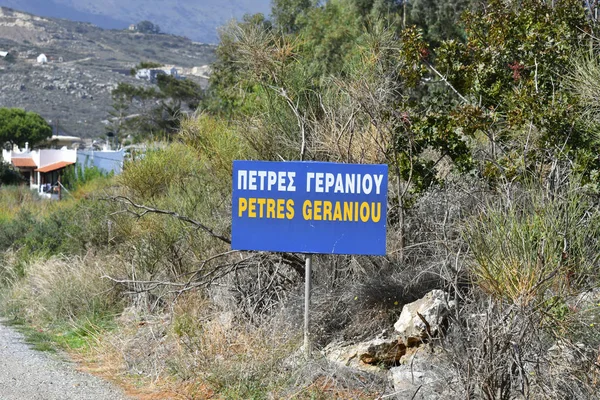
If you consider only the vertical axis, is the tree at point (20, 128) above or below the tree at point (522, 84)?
below

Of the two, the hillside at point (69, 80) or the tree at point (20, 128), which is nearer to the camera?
the tree at point (20, 128)

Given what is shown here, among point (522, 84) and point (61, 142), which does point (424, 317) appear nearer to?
point (522, 84)

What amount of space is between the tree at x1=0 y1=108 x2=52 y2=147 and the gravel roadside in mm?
81707

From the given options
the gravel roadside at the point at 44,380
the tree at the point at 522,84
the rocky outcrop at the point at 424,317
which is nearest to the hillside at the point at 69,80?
the tree at the point at 522,84

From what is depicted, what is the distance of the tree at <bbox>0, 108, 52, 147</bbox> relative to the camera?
87.8m

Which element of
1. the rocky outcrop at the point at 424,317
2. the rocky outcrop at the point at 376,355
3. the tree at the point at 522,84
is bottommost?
the rocky outcrop at the point at 376,355

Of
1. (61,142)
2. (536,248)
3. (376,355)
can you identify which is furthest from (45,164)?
(536,248)

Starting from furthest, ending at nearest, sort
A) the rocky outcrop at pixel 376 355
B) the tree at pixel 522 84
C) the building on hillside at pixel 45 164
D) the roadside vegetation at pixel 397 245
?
the building on hillside at pixel 45 164 < the tree at pixel 522 84 < the rocky outcrop at pixel 376 355 < the roadside vegetation at pixel 397 245

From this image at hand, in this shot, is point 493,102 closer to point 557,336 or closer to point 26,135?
point 557,336

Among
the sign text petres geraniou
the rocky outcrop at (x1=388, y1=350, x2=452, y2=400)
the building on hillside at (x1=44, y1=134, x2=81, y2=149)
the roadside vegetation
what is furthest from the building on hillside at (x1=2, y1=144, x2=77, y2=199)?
the rocky outcrop at (x1=388, y1=350, x2=452, y2=400)

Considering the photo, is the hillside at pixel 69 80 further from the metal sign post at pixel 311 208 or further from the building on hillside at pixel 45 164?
the metal sign post at pixel 311 208

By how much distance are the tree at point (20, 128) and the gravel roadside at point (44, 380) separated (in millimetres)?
81707

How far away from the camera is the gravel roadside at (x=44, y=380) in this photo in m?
8.20

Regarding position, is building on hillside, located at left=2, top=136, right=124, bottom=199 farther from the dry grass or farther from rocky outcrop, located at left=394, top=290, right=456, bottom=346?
rocky outcrop, located at left=394, top=290, right=456, bottom=346
